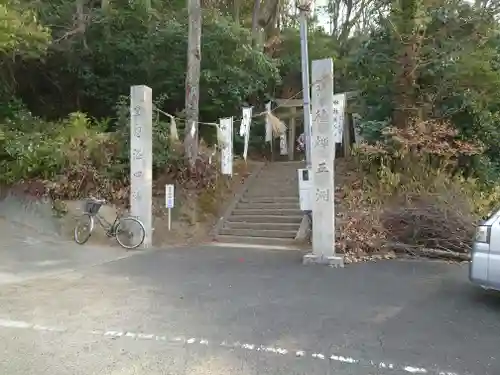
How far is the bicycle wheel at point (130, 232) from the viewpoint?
10828 mm

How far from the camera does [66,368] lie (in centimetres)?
392

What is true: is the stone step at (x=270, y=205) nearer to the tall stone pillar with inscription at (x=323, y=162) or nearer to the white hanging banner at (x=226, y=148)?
the white hanging banner at (x=226, y=148)

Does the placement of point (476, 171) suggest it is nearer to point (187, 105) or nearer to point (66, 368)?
point (187, 105)

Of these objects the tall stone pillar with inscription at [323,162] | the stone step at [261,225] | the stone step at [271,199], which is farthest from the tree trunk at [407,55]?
the tall stone pillar with inscription at [323,162]

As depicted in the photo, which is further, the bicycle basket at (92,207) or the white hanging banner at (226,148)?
the white hanging banner at (226,148)

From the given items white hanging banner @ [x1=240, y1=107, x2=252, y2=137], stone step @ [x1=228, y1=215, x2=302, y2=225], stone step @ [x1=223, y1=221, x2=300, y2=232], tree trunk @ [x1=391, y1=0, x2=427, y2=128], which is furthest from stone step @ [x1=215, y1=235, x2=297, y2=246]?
white hanging banner @ [x1=240, y1=107, x2=252, y2=137]

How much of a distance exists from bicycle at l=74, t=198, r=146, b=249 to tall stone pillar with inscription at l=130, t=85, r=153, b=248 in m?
0.19

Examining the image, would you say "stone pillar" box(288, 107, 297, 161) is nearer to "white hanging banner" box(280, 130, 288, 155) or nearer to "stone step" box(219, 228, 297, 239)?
"white hanging banner" box(280, 130, 288, 155)

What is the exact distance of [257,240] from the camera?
11.6 m

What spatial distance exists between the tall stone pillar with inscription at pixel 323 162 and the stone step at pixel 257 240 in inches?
90.5

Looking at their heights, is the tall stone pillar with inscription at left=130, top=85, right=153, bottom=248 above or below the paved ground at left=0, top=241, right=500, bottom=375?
above

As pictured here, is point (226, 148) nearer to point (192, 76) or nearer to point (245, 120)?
point (192, 76)

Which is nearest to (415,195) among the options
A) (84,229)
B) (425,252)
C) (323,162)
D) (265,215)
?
(425,252)

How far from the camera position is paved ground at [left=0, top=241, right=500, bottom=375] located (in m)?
4.06
